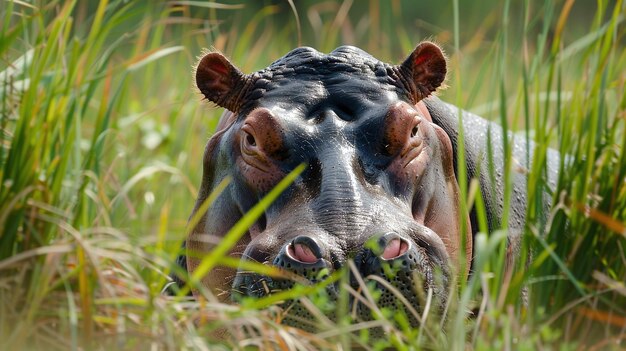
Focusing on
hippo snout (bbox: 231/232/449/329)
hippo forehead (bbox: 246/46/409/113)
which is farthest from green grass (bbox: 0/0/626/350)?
hippo forehead (bbox: 246/46/409/113)

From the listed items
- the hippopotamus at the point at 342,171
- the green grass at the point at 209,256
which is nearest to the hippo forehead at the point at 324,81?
the hippopotamus at the point at 342,171

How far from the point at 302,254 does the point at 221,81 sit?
1.38m

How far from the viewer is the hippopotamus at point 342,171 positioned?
3.28 metres

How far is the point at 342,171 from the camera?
3.67m

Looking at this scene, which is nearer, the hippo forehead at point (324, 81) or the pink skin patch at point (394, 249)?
the pink skin patch at point (394, 249)

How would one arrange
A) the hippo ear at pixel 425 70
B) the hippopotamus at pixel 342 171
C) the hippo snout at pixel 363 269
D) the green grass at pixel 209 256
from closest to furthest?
1. the green grass at pixel 209 256
2. the hippo snout at pixel 363 269
3. the hippopotamus at pixel 342 171
4. the hippo ear at pixel 425 70

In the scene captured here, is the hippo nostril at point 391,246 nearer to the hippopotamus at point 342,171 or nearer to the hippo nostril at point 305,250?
the hippopotamus at point 342,171

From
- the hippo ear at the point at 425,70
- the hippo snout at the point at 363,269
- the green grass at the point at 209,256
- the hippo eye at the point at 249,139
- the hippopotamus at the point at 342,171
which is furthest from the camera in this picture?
the hippo ear at the point at 425,70

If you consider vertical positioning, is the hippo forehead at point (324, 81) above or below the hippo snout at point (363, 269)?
above

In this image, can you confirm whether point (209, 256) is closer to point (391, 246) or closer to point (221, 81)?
point (391, 246)

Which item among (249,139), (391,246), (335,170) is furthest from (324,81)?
(391,246)

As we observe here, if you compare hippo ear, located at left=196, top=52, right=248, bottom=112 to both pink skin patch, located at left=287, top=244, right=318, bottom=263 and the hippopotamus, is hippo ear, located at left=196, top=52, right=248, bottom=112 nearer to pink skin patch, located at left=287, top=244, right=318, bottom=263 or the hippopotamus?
the hippopotamus

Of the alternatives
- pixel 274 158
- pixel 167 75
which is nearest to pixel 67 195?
pixel 274 158

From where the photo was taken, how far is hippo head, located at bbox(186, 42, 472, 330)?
330 cm
